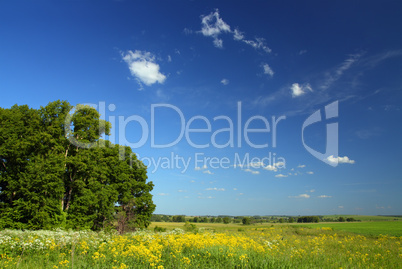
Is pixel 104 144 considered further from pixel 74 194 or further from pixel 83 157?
pixel 74 194

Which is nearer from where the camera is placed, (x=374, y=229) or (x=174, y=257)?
(x=174, y=257)

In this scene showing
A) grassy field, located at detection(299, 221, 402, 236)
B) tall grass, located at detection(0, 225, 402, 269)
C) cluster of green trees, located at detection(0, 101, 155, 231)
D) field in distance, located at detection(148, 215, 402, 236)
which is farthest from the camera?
field in distance, located at detection(148, 215, 402, 236)

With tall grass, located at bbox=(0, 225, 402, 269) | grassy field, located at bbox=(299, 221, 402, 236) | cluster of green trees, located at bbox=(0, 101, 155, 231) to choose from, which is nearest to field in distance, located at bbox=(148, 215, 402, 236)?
grassy field, located at bbox=(299, 221, 402, 236)

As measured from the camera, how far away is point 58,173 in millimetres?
21625

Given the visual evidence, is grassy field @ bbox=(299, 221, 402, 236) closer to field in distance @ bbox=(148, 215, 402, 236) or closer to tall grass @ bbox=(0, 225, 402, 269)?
field in distance @ bbox=(148, 215, 402, 236)

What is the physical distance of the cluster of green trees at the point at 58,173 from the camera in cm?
2058

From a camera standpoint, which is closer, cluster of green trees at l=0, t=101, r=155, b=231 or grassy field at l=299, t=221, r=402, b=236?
cluster of green trees at l=0, t=101, r=155, b=231

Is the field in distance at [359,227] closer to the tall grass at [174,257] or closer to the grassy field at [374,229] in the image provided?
the grassy field at [374,229]

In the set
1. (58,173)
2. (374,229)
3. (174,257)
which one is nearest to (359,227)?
(374,229)

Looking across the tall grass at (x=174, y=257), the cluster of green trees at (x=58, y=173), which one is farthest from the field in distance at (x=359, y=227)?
the tall grass at (x=174, y=257)

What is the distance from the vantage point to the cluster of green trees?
20.6m

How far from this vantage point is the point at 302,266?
7.06 metres

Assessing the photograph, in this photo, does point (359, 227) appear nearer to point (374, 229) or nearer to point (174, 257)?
point (374, 229)

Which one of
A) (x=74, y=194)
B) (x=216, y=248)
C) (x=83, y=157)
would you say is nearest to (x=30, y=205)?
(x=74, y=194)
